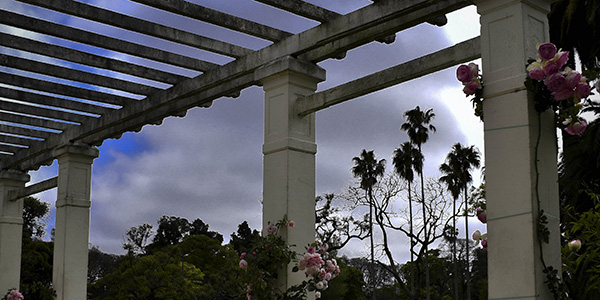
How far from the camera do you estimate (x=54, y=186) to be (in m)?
13.9

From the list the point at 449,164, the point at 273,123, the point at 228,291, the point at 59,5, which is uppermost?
the point at 449,164

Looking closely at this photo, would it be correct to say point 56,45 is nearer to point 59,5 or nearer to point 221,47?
point 59,5

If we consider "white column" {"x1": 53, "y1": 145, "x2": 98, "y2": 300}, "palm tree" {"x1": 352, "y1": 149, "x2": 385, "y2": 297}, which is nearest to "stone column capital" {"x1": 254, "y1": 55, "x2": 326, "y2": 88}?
"white column" {"x1": 53, "y1": 145, "x2": 98, "y2": 300}

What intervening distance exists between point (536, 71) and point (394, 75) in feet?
7.09

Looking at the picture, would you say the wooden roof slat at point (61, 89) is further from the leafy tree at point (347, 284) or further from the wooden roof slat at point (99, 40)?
the leafy tree at point (347, 284)

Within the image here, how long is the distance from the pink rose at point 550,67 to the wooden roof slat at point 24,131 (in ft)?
33.6

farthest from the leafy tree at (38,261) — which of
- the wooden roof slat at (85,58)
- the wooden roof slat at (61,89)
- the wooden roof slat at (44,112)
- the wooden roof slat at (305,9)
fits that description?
the wooden roof slat at (305,9)

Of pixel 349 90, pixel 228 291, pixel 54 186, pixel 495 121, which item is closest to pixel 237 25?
pixel 349 90

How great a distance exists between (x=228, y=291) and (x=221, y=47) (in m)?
13.6

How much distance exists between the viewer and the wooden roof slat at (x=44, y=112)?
36.9 ft

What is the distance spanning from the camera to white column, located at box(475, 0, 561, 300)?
507cm

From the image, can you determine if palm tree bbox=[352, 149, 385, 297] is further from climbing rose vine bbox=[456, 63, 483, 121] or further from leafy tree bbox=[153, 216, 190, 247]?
climbing rose vine bbox=[456, 63, 483, 121]

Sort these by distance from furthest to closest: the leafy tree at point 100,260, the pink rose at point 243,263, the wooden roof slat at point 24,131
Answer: the leafy tree at point 100,260 → the wooden roof slat at point 24,131 → the pink rose at point 243,263

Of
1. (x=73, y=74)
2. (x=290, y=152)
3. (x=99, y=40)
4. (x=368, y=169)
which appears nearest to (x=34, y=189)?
(x=73, y=74)
